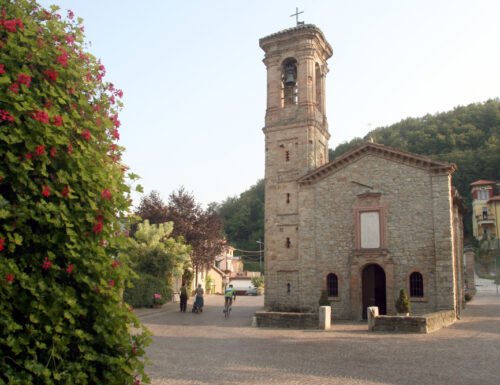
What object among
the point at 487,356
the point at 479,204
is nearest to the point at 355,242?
the point at 487,356

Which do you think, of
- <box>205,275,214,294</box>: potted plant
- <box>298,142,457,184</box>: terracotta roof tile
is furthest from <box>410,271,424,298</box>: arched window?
<box>205,275,214,294</box>: potted plant

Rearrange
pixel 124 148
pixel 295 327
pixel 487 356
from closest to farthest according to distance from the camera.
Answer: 1. pixel 124 148
2. pixel 487 356
3. pixel 295 327

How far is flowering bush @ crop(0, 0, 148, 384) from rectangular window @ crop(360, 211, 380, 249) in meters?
21.8

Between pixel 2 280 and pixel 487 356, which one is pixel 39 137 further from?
pixel 487 356

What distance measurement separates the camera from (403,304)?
2102 cm

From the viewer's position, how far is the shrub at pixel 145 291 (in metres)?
26.4

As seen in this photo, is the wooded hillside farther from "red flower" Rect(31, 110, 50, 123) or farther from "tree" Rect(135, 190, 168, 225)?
"red flower" Rect(31, 110, 50, 123)

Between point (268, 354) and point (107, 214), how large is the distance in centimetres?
964

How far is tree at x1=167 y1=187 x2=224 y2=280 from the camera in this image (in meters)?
36.4

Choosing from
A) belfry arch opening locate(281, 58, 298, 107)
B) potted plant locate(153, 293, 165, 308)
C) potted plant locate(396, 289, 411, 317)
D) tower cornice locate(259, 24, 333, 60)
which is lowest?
potted plant locate(153, 293, 165, 308)

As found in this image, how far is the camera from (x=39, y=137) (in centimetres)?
354

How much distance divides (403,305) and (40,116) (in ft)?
67.4

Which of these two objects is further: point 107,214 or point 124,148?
point 124,148

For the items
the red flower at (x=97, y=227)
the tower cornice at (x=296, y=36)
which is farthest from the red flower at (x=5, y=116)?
the tower cornice at (x=296, y=36)
